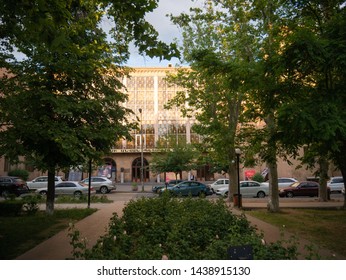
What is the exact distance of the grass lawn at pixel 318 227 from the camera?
934 centimetres

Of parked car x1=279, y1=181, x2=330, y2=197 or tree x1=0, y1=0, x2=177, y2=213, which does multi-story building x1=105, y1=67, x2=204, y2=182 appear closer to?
parked car x1=279, y1=181, x2=330, y2=197

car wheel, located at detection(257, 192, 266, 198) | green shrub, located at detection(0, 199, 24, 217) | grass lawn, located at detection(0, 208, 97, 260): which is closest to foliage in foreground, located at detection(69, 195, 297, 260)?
grass lawn, located at detection(0, 208, 97, 260)

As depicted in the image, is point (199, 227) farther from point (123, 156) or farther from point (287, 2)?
point (123, 156)

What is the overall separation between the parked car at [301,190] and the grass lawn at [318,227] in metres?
13.1

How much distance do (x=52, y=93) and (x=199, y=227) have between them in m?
9.10

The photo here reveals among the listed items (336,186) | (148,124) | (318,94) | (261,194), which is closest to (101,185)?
(261,194)

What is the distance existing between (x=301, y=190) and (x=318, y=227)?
58.5 ft

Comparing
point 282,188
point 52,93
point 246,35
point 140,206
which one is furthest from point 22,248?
point 282,188

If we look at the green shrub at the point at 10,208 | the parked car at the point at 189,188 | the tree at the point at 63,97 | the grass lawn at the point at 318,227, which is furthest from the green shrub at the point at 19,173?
the grass lawn at the point at 318,227

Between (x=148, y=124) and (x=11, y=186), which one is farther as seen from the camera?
(x=148, y=124)

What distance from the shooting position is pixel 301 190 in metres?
28.9

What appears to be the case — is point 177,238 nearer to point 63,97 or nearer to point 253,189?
point 63,97

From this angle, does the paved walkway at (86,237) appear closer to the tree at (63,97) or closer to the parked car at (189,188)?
the tree at (63,97)

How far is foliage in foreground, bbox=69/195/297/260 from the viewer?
478 centimetres
